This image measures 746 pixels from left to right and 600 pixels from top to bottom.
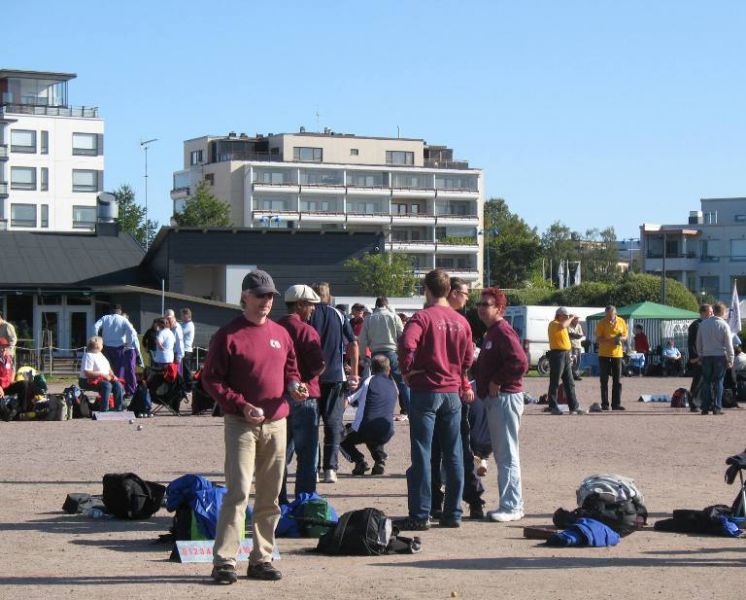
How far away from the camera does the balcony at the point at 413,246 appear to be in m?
121

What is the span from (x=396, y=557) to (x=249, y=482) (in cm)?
144

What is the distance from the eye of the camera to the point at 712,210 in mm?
143125

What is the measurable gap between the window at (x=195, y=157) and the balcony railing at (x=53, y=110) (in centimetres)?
2992

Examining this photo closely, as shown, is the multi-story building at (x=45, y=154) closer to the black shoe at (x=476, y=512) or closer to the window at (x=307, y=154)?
the window at (x=307, y=154)

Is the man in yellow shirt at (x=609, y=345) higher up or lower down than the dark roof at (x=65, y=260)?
lower down

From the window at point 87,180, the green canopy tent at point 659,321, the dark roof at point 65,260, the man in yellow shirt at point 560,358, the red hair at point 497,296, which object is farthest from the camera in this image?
the window at point 87,180

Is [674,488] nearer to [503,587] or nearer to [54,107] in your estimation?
[503,587]

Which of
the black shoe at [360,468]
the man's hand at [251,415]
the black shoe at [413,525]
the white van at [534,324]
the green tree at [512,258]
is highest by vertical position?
the green tree at [512,258]

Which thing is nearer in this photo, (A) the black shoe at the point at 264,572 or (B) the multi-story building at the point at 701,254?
(A) the black shoe at the point at 264,572

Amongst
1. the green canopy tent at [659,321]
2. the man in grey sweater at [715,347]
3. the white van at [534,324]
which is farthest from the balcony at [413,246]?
the man in grey sweater at [715,347]

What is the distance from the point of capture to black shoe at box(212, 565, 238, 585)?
27.3 ft

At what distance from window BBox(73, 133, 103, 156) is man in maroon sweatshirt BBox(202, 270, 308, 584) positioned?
97.2 m

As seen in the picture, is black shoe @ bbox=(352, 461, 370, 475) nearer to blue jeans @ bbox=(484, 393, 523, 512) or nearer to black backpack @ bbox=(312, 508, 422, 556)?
blue jeans @ bbox=(484, 393, 523, 512)

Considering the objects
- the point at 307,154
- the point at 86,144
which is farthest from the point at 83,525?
the point at 307,154
